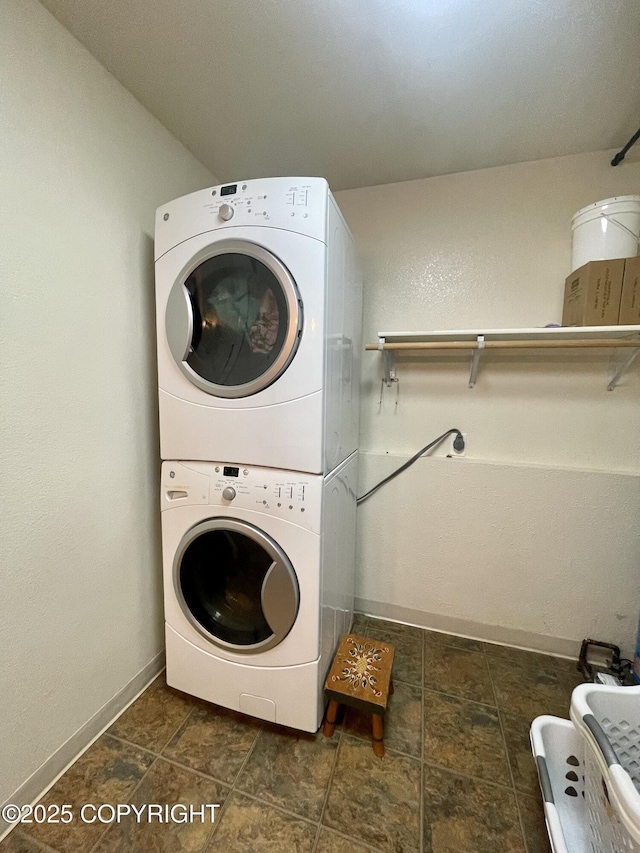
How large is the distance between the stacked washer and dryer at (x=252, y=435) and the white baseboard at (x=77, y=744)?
0.23 m

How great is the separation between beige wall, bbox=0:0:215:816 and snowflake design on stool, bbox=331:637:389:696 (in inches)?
33.4

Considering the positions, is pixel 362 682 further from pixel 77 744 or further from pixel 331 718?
pixel 77 744

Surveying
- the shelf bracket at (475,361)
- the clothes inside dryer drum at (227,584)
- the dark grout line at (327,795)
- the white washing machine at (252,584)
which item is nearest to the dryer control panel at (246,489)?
the white washing machine at (252,584)

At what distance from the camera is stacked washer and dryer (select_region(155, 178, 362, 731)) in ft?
3.38

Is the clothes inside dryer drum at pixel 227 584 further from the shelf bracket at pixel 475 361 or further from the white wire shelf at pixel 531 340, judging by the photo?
the shelf bracket at pixel 475 361

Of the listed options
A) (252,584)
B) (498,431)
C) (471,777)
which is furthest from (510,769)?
(498,431)

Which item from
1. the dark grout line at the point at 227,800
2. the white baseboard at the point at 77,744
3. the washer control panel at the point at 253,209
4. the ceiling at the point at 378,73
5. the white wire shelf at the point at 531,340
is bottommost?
the dark grout line at the point at 227,800

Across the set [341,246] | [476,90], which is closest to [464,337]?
[341,246]

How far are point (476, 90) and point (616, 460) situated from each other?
1567mm

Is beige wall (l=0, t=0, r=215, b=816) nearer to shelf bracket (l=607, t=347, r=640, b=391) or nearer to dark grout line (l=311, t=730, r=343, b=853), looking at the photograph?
dark grout line (l=311, t=730, r=343, b=853)

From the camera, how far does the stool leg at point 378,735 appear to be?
113 centimetres

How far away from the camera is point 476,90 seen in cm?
117

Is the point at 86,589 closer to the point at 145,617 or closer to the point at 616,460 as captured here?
the point at 145,617

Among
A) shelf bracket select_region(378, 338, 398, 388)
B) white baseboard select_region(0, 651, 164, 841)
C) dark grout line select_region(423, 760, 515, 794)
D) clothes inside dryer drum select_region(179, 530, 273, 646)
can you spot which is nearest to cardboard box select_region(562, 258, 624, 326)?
shelf bracket select_region(378, 338, 398, 388)
